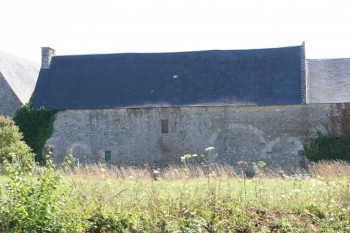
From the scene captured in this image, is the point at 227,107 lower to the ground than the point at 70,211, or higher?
higher

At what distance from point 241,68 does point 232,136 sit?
13.2ft

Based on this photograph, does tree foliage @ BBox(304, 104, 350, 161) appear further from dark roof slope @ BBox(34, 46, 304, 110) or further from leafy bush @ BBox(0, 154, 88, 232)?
leafy bush @ BBox(0, 154, 88, 232)

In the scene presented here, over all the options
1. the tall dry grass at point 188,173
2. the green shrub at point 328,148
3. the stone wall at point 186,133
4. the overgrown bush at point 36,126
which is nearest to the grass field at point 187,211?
the tall dry grass at point 188,173

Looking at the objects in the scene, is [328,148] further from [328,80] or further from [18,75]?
[18,75]

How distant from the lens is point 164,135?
24.3 metres

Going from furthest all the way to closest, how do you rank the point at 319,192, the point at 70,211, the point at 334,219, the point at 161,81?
Answer: the point at 161,81 → the point at 319,192 → the point at 334,219 → the point at 70,211

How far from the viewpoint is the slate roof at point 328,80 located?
937 inches

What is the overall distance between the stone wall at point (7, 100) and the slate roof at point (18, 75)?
18 cm

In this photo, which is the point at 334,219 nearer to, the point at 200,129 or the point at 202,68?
the point at 200,129

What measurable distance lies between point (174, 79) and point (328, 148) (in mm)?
7842

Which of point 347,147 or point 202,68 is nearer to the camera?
point 347,147

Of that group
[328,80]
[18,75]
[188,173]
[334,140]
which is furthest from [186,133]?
[188,173]

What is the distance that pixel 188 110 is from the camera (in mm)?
24312

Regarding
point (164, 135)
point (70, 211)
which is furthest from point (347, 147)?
point (70, 211)
